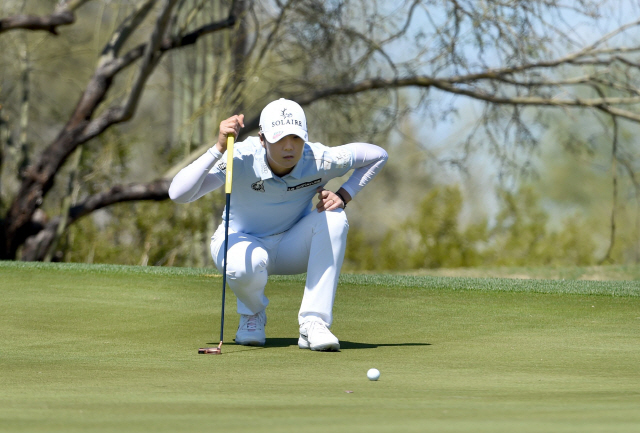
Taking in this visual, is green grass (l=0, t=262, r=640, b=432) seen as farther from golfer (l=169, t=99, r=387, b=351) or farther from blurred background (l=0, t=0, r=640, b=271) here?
blurred background (l=0, t=0, r=640, b=271)

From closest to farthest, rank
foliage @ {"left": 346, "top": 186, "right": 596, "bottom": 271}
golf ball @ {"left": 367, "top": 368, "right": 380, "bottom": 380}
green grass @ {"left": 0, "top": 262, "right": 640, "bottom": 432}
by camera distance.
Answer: green grass @ {"left": 0, "top": 262, "right": 640, "bottom": 432} < golf ball @ {"left": 367, "top": 368, "right": 380, "bottom": 380} < foliage @ {"left": 346, "top": 186, "right": 596, "bottom": 271}

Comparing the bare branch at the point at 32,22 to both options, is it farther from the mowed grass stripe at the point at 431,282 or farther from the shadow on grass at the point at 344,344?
the shadow on grass at the point at 344,344

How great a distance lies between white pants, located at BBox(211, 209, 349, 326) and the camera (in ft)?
15.1

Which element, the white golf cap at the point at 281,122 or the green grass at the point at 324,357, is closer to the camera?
the green grass at the point at 324,357

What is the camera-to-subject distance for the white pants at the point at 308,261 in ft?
15.1

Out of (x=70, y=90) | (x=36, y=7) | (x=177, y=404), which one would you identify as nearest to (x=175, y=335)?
(x=177, y=404)

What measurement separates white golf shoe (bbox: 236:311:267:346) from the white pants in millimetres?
38

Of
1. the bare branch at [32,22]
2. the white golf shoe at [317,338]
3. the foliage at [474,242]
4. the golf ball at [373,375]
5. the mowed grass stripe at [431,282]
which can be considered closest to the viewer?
the golf ball at [373,375]

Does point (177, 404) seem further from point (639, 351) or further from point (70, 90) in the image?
point (70, 90)

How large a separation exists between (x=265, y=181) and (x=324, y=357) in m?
1.01

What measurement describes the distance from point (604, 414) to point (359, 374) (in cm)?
123

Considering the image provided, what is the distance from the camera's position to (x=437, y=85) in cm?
1502

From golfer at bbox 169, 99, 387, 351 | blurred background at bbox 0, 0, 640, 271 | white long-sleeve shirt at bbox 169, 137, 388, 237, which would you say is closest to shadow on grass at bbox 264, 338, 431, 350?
golfer at bbox 169, 99, 387, 351

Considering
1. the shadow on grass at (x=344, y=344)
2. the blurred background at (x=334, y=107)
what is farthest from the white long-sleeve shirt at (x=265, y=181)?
the blurred background at (x=334, y=107)
